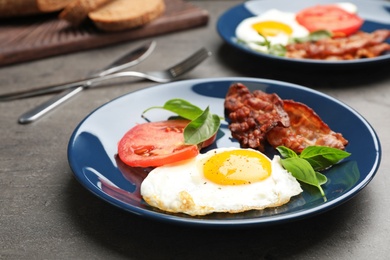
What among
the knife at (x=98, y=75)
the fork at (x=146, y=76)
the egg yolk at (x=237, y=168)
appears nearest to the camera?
the egg yolk at (x=237, y=168)

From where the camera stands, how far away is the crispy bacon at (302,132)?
8.70ft

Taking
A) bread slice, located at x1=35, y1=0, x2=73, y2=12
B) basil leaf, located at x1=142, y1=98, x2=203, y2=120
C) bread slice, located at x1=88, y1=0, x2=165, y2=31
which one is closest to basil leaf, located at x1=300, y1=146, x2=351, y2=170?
basil leaf, located at x1=142, y1=98, x2=203, y2=120

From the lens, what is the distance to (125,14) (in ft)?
13.9

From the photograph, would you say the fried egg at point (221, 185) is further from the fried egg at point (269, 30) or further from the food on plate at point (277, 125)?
the fried egg at point (269, 30)

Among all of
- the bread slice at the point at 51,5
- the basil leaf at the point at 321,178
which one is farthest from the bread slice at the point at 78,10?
the basil leaf at the point at 321,178

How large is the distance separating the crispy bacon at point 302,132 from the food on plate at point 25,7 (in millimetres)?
2256

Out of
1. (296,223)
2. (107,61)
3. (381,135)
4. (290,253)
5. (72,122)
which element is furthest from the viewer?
(107,61)

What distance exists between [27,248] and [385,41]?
8.86 feet

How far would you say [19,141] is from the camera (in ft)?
10.0

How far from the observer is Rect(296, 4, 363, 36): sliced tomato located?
13.1ft

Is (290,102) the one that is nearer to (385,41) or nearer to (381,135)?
(381,135)

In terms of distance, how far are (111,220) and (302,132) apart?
958 mm

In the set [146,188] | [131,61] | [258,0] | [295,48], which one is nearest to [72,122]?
[131,61]

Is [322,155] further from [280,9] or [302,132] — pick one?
[280,9]
